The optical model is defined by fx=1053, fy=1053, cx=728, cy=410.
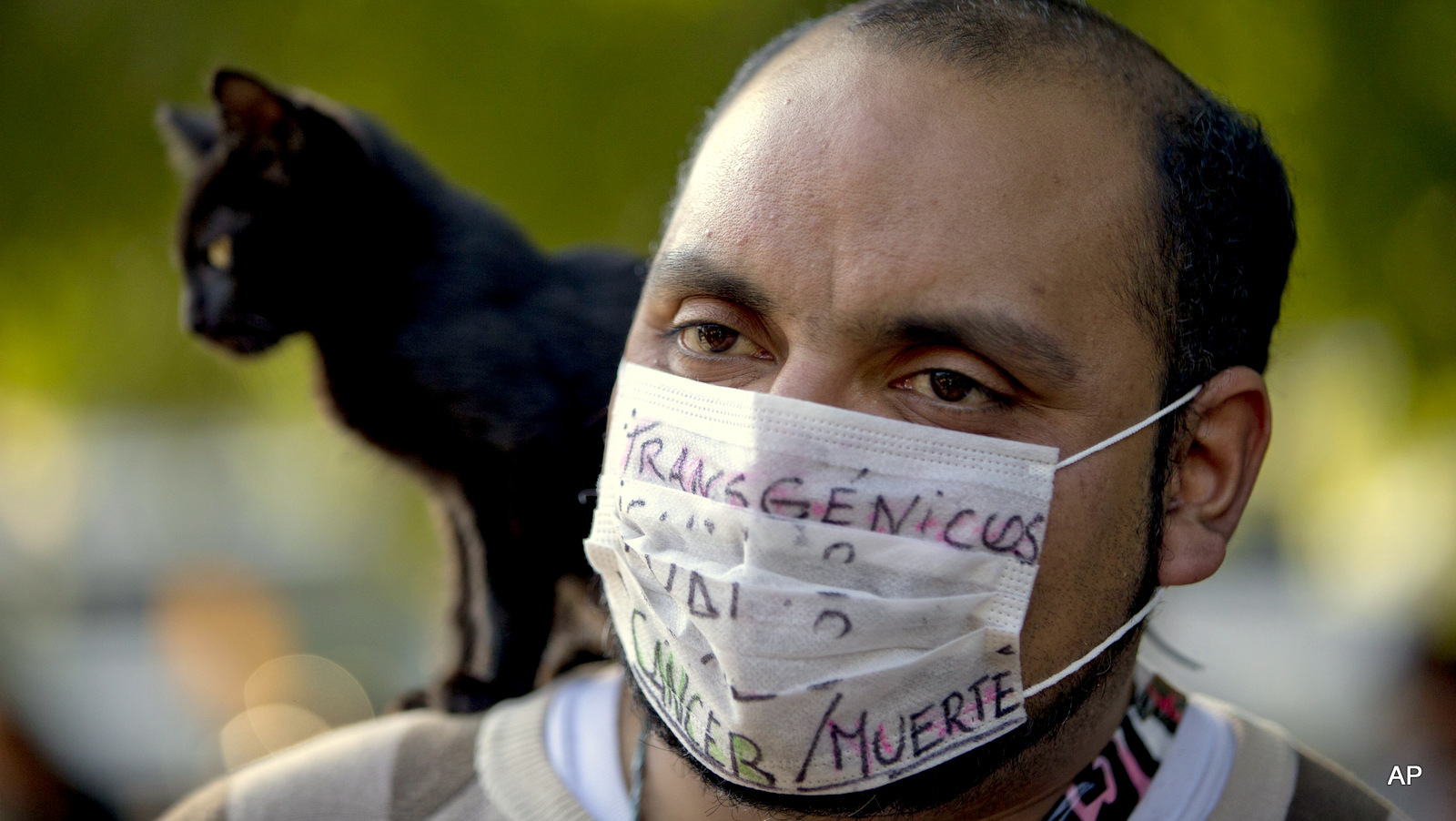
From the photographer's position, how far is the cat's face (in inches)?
103

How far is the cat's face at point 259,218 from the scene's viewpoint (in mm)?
2613

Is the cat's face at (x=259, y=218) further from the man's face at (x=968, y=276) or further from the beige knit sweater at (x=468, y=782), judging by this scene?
the man's face at (x=968, y=276)

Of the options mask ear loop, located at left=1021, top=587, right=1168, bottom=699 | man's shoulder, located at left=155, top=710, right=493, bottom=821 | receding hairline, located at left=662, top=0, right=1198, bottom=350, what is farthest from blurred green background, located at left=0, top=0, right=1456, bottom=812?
mask ear loop, located at left=1021, top=587, right=1168, bottom=699

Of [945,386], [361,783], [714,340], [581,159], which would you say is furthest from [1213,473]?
[581,159]

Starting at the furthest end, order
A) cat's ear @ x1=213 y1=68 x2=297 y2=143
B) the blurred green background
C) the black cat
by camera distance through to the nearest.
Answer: the blurred green background < cat's ear @ x1=213 y1=68 x2=297 y2=143 < the black cat

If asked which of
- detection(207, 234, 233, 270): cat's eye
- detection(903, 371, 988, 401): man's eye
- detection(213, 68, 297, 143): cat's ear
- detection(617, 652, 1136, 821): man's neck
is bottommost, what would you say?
detection(617, 652, 1136, 821): man's neck

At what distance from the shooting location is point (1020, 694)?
4.49 feet

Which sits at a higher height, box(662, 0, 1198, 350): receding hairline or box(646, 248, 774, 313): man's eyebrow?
box(662, 0, 1198, 350): receding hairline

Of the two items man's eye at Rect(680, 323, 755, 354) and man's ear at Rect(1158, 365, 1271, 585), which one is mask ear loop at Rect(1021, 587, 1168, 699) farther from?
man's eye at Rect(680, 323, 755, 354)

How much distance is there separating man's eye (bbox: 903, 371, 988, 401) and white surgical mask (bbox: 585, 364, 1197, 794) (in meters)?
0.06

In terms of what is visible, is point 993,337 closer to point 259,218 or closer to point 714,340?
point 714,340

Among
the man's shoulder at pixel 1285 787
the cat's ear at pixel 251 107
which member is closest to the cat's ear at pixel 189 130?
the cat's ear at pixel 251 107

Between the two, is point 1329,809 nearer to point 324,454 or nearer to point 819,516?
point 819,516

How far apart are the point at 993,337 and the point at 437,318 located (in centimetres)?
149
